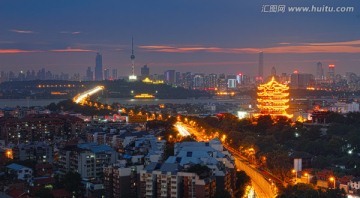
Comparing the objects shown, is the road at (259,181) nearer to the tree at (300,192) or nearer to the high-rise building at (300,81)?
the tree at (300,192)

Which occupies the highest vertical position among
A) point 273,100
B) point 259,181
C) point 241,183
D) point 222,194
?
point 273,100

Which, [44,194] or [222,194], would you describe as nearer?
[44,194]

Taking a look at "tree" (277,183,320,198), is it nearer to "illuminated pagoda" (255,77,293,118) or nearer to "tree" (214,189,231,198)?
"tree" (214,189,231,198)

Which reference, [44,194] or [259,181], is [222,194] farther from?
[259,181]

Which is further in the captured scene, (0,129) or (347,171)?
(0,129)

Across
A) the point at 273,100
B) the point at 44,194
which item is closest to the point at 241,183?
the point at 44,194

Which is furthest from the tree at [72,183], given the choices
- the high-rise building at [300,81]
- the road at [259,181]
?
the high-rise building at [300,81]

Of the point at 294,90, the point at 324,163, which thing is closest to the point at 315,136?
the point at 324,163

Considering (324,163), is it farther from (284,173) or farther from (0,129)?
(0,129)

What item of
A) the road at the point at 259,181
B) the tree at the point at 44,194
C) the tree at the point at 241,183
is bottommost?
Answer: the road at the point at 259,181

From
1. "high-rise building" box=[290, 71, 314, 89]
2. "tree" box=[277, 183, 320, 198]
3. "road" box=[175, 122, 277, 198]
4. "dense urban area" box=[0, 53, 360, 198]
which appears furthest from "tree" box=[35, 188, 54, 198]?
"high-rise building" box=[290, 71, 314, 89]

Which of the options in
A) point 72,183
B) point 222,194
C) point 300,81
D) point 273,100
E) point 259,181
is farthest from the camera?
point 300,81
